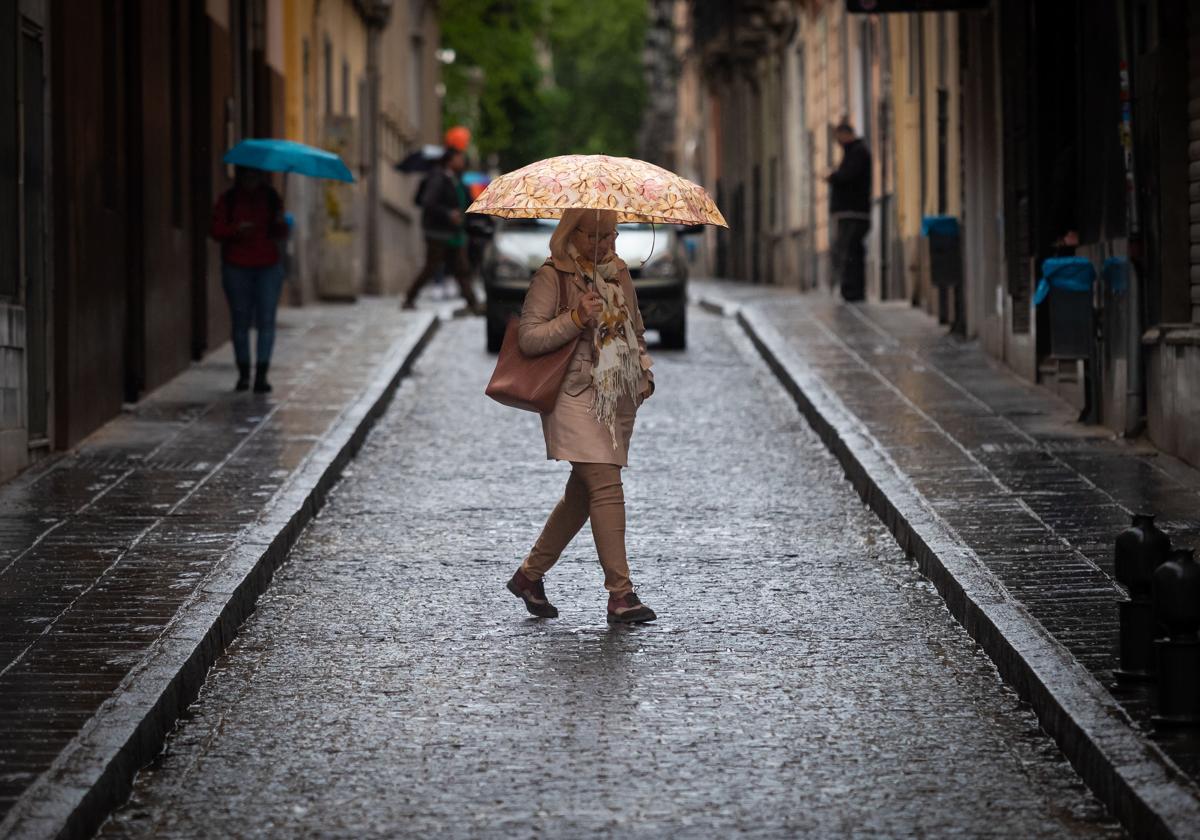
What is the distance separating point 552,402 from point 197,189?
1121 cm

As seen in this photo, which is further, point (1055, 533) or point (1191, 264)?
point (1191, 264)

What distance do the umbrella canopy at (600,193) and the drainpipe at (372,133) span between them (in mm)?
23443

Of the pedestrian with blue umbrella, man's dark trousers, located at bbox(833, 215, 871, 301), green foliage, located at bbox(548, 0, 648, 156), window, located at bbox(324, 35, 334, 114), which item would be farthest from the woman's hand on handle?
green foliage, located at bbox(548, 0, 648, 156)

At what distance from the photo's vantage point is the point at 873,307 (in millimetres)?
23859

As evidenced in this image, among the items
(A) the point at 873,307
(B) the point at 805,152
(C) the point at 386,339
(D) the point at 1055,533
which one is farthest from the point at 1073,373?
(B) the point at 805,152

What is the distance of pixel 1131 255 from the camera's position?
1284cm

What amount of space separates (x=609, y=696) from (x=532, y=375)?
166 centimetres

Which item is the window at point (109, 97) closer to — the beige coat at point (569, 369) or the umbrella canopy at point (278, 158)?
the umbrella canopy at point (278, 158)

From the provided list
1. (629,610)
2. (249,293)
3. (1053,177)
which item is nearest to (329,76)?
(249,293)

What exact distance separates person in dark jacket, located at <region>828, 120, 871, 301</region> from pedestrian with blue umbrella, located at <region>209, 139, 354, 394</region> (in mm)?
9534

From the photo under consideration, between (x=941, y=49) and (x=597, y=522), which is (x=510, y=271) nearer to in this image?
(x=941, y=49)

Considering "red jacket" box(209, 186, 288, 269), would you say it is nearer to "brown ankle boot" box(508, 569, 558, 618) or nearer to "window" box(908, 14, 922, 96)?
"brown ankle boot" box(508, 569, 558, 618)

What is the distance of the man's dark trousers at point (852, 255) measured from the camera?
24516 mm

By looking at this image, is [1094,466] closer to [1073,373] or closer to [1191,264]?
[1191,264]
